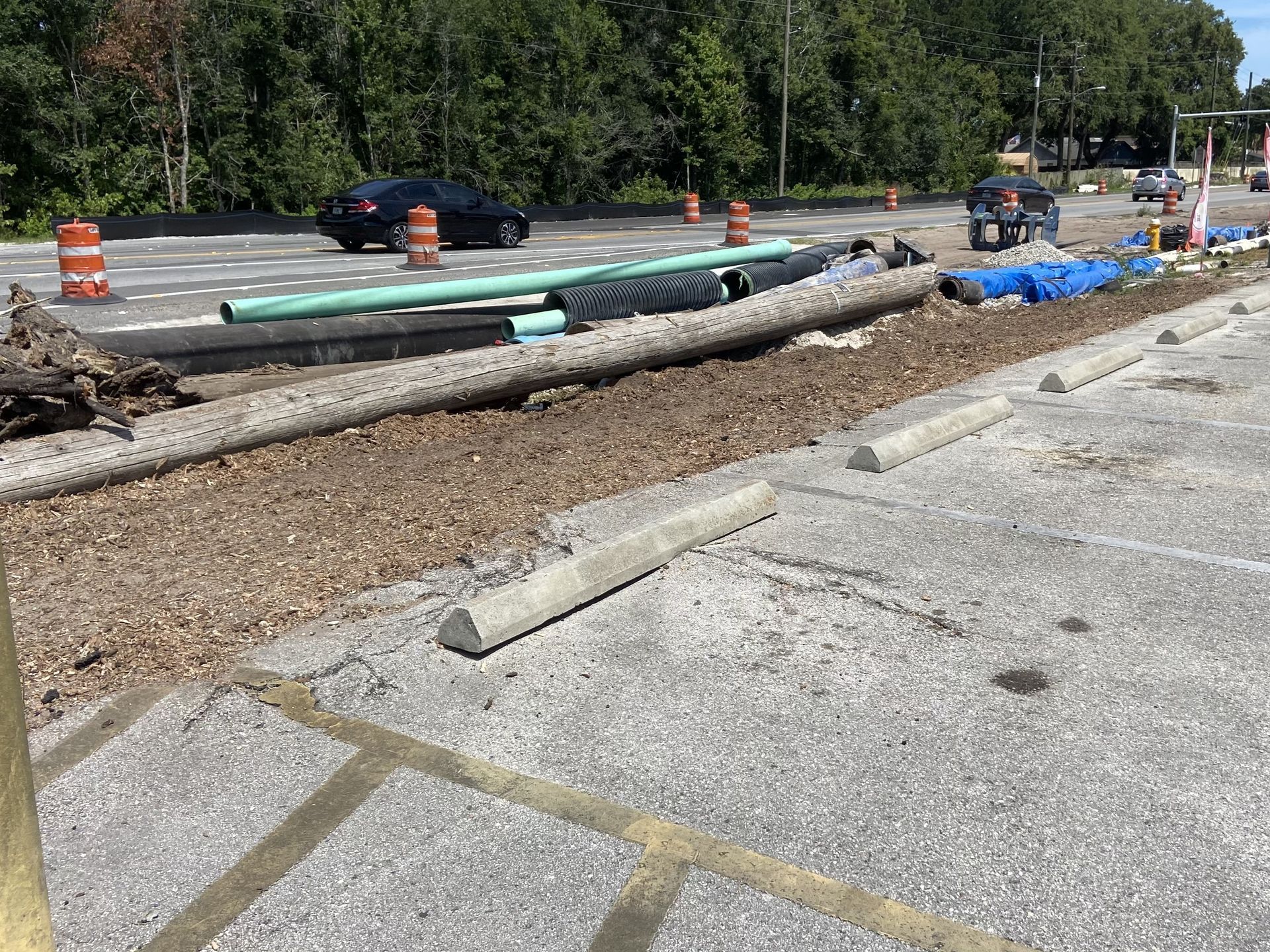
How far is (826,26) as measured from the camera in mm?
62688

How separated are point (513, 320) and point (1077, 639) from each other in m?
6.54

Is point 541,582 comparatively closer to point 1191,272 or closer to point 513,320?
point 513,320

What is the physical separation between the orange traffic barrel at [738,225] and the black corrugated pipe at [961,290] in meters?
8.79

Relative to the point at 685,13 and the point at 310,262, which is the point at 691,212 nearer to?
the point at 310,262

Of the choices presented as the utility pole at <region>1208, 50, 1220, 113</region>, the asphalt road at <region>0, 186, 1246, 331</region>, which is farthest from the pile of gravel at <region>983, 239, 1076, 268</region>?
the utility pole at <region>1208, 50, 1220, 113</region>

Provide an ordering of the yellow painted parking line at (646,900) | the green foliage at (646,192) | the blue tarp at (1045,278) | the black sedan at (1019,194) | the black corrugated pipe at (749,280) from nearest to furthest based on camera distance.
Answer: the yellow painted parking line at (646,900)
the black corrugated pipe at (749,280)
the blue tarp at (1045,278)
the black sedan at (1019,194)
the green foliage at (646,192)

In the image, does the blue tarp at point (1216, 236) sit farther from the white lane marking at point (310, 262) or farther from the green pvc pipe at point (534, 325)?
the green pvc pipe at point (534, 325)

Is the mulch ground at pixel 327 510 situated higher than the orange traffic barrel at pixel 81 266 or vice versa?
the orange traffic barrel at pixel 81 266

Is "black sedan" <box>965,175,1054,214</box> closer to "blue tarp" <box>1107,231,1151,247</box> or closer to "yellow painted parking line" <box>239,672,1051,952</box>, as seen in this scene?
"blue tarp" <box>1107,231,1151,247</box>

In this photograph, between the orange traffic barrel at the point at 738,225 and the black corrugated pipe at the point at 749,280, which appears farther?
the orange traffic barrel at the point at 738,225

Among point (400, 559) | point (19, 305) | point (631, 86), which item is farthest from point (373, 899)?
point (631, 86)

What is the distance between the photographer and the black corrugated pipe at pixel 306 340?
8.32 meters

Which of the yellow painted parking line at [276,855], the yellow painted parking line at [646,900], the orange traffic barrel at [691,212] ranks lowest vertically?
the yellow painted parking line at [646,900]

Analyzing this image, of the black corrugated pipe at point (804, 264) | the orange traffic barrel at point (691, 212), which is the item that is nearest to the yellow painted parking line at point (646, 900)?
the black corrugated pipe at point (804, 264)
